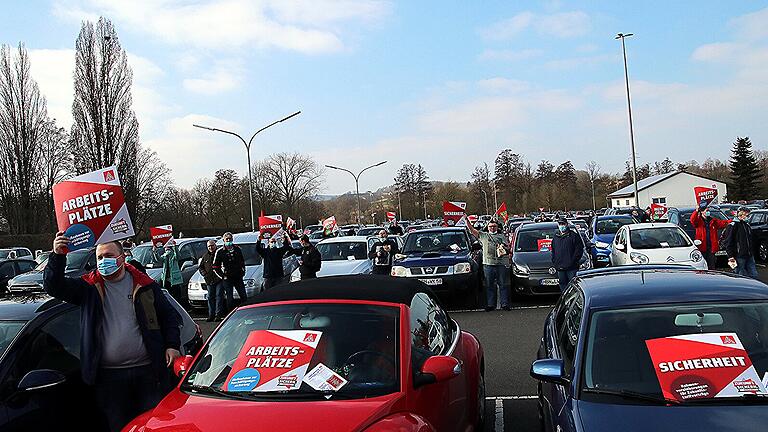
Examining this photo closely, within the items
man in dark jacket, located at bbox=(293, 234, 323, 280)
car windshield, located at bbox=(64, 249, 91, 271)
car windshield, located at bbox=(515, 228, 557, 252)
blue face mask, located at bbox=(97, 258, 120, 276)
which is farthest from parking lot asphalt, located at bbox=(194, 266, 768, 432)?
car windshield, located at bbox=(64, 249, 91, 271)

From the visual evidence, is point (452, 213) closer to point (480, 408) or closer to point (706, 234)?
point (706, 234)

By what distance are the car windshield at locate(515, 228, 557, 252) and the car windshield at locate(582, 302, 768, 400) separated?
12080 millimetres

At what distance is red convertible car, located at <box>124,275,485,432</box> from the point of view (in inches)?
141

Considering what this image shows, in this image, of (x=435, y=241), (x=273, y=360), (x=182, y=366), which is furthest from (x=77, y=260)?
(x=273, y=360)

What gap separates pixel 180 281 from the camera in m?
17.2

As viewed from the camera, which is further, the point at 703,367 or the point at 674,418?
the point at 703,367

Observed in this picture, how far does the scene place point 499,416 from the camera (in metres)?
6.69

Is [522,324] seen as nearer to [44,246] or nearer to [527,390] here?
[527,390]

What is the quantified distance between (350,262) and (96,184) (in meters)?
10.0

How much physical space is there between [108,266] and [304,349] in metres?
1.88

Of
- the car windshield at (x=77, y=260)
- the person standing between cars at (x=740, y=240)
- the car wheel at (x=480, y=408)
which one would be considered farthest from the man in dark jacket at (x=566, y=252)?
the car windshield at (x=77, y=260)

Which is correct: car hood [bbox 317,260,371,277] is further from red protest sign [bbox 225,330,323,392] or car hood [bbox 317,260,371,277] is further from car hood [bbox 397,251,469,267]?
red protest sign [bbox 225,330,323,392]

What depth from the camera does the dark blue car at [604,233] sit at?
21516 millimetres

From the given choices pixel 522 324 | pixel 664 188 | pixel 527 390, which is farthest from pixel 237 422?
pixel 664 188
